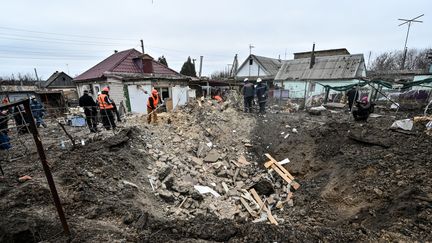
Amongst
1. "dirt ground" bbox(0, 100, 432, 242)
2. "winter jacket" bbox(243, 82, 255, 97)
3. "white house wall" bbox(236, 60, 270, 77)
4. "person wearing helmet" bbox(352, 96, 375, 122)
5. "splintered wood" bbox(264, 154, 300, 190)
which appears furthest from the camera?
"white house wall" bbox(236, 60, 270, 77)

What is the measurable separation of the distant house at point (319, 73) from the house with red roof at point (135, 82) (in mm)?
11858

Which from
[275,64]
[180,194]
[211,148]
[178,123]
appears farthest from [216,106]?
[275,64]

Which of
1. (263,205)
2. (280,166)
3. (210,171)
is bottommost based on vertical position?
(263,205)

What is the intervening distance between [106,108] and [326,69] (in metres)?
24.0

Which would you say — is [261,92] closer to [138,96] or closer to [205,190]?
[205,190]

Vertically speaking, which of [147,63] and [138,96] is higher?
[147,63]

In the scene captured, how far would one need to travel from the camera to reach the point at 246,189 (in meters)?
6.29

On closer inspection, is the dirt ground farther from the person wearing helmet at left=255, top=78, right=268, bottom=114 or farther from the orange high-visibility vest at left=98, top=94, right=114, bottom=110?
the person wearing helmet at left=255, top=78, right=268, bottom=114

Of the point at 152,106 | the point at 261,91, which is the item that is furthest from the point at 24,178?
the point at 261,91

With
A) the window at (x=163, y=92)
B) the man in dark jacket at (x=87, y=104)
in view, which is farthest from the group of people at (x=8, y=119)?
the window at (x=163, y=92)

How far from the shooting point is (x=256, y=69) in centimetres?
3036

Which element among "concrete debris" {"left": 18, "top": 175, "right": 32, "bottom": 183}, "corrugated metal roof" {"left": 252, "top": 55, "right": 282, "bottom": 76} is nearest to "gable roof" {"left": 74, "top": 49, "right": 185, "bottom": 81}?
"concrete debris" {"left": 18, "top": 175, "right": 32, "bottom": 183}

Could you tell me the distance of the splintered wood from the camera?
6.30 metres

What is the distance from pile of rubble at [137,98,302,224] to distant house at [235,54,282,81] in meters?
21.7
